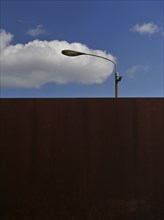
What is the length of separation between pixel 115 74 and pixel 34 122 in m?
6.91

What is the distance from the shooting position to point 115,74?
39.7 ft

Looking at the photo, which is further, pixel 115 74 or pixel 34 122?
pixel 115 74

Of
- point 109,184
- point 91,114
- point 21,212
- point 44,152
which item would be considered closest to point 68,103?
point 91,114

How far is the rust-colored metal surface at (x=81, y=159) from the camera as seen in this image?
548cm

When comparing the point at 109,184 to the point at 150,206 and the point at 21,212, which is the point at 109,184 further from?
the point at 21,212

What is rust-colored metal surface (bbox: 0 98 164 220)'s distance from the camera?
5480mm

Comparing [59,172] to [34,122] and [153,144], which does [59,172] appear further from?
[153,144]

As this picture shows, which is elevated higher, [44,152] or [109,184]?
[44,152]

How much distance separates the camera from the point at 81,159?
5488mm

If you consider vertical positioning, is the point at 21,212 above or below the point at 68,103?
below

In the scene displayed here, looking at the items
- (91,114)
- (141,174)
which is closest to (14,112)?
(91,114)

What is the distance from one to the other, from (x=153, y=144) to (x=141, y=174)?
430 mm

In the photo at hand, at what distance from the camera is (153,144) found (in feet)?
18.2

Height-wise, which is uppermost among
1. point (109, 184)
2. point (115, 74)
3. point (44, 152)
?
point (115, 74)
